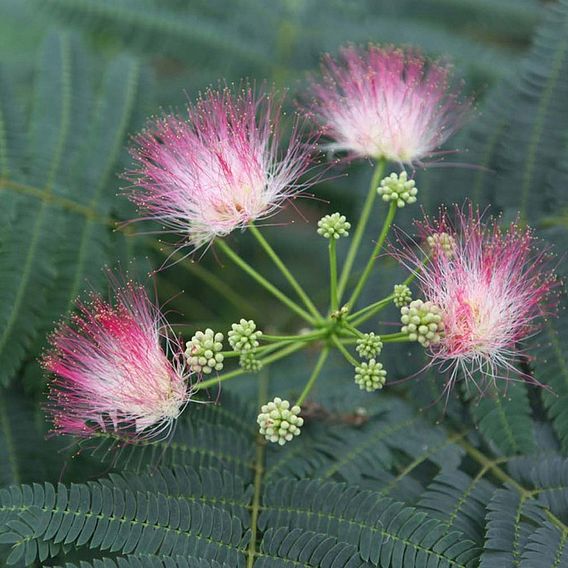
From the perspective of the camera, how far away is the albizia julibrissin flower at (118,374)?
2.12 m

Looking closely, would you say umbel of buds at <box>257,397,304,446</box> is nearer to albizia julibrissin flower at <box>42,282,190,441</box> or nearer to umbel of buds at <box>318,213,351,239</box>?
albizia julibrissin flower at <box>42,282,190,441</box>

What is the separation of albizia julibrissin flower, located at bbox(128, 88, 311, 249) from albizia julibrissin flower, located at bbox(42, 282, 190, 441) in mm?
307

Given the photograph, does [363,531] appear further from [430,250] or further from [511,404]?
[430,250]

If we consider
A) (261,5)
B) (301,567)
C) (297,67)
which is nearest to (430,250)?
(301,567)

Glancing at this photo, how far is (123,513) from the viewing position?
207cm

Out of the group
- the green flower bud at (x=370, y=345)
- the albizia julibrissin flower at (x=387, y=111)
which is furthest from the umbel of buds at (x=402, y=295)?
the albizia julibrissin flower at (x=387, y=111)

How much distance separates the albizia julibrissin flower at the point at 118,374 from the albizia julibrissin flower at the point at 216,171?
1.01ft

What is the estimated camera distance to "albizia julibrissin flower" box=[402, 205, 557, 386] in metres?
2.08

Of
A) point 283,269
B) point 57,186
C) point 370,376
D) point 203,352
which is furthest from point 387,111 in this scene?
point 57,186

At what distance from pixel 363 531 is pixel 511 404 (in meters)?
0.65

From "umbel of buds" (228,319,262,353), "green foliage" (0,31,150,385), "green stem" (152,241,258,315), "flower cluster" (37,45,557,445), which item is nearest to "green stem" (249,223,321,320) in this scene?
"flower cluster" (37,45,557,445)

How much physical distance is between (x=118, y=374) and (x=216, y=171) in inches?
27.1

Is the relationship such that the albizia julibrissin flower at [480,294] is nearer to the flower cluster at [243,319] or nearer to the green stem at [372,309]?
the flower cluster at [243,319]

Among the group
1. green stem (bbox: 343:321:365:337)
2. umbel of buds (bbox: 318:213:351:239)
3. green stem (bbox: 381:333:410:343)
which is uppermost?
umbel of buds (bbox: 318:213:351:239)
